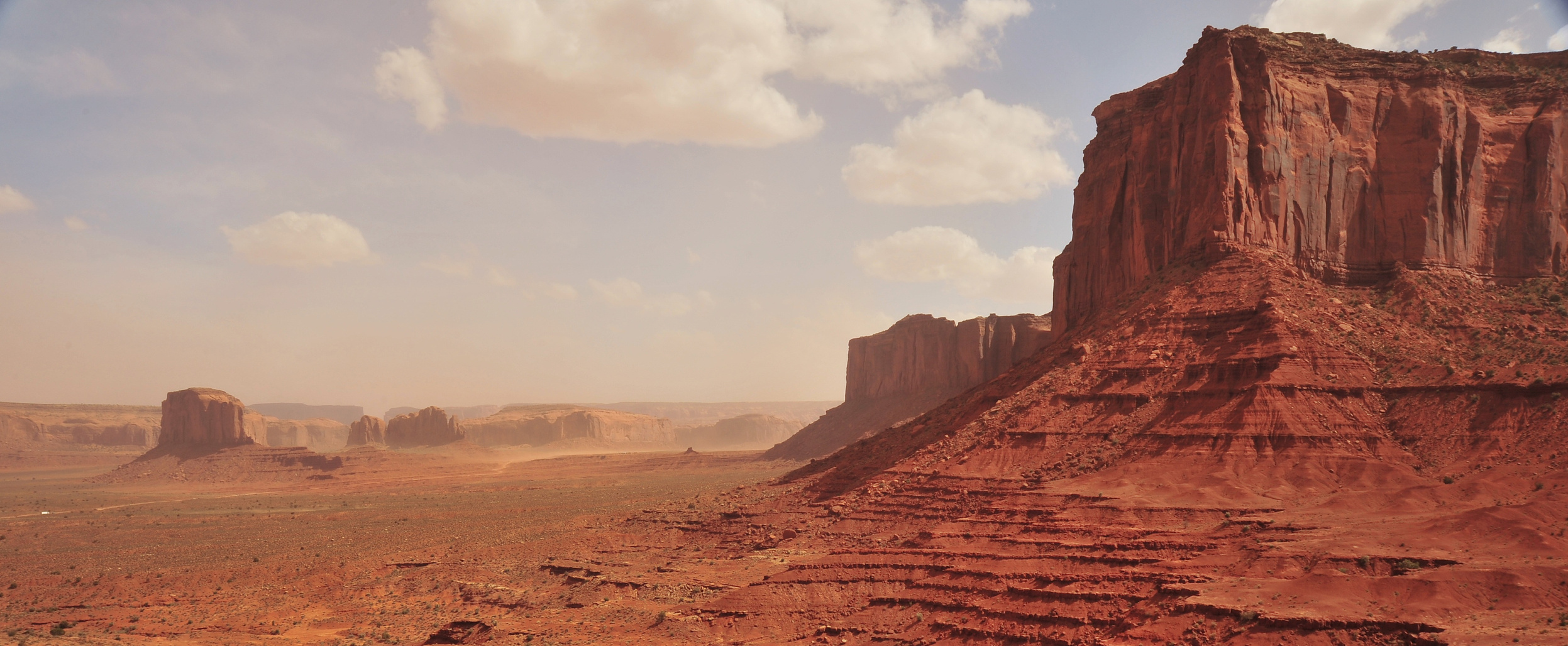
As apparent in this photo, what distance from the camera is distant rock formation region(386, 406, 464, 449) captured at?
140m

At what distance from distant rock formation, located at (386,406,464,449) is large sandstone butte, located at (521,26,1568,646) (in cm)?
10216

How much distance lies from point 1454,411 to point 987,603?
69.3ft

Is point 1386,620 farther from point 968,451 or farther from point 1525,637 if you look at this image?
point 968,451

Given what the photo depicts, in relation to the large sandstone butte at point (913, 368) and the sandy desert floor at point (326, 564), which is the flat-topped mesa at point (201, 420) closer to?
the sandy desert floor at point (326, 564)

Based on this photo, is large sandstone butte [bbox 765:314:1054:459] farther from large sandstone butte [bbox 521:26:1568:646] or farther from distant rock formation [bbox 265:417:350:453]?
distant rock formation [bbox 265:417:350:453]

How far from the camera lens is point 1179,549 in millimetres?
25922

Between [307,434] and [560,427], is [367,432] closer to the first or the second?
[560,427]

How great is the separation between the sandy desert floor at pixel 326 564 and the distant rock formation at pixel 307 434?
8409 centimetres

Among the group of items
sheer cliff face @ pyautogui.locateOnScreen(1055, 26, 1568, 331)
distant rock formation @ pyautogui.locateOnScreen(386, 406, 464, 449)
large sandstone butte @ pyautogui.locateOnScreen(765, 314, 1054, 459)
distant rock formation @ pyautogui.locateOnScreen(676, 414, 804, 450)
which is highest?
sheer cliff face @ pyautogui.locateOnScreen(1055, 26, 1568, 331)

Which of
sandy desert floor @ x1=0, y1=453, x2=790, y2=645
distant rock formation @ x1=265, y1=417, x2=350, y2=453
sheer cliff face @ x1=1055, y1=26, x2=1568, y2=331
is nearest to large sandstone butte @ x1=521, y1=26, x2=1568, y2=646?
sheer cliff face @ x1=1055, y1=26, x2=1568, y2=331

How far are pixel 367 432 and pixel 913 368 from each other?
302 feet

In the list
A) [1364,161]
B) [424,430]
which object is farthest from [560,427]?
[1364,161]

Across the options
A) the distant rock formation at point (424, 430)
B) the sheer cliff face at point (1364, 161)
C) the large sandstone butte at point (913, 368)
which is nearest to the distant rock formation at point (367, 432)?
the distant rock formation at point (424, 430)

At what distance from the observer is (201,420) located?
112938 mm
